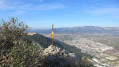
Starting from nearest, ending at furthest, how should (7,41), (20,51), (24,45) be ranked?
(20,51) < (24,45) < (7,41)

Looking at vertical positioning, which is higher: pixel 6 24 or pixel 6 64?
pixel 6 24

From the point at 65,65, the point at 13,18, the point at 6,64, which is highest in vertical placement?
the point at 13,18

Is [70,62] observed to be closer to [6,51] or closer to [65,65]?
[65,65]

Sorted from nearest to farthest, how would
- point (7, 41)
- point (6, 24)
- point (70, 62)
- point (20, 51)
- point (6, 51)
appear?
point (20, 51)
point (6, 51)
point (7, 41)
point (6, 24)
point (70, 62)

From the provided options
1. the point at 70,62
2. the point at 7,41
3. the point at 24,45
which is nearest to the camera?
the point at 24,45

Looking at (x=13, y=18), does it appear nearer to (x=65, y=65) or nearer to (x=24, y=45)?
(x=24, y=45)

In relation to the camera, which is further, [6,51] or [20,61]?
[6,51]

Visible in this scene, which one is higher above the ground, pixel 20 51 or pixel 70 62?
pixel 20 51

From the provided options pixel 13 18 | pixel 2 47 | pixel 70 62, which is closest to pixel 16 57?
pixel 2 47

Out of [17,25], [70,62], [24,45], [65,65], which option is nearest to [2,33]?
[17,25]
